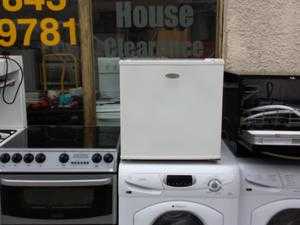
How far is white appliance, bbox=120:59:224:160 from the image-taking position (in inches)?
97.7

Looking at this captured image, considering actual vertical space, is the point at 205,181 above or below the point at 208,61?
below

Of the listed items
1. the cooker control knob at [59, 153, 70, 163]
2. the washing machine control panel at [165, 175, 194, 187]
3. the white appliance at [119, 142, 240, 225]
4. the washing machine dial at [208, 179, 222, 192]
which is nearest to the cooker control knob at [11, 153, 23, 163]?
the cooker control knob at [59, 153, 70, 163]

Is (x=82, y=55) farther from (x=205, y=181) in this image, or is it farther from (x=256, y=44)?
(x=205, y=181)

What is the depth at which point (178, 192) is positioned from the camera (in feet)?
8.32

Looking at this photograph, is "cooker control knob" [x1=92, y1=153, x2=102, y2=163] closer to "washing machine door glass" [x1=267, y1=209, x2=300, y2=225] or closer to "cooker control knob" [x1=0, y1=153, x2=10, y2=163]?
"cooker control knob" [x1=0, y1=153, x2=10, y2=163]

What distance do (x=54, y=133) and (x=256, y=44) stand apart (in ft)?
5.55

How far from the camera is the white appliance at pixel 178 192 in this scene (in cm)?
253

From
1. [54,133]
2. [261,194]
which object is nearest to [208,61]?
[261,194]

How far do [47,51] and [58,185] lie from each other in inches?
58.0

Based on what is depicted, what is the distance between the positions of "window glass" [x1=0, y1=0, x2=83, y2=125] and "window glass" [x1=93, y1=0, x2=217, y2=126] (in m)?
0.21

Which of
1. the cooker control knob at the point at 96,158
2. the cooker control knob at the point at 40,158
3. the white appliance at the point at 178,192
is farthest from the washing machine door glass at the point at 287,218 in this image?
the cooker control knob at the point at 40,158

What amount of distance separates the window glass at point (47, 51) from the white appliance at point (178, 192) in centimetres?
132

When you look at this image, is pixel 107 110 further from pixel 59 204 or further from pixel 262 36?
pixel 262 36

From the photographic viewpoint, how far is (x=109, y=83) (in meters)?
3.70
